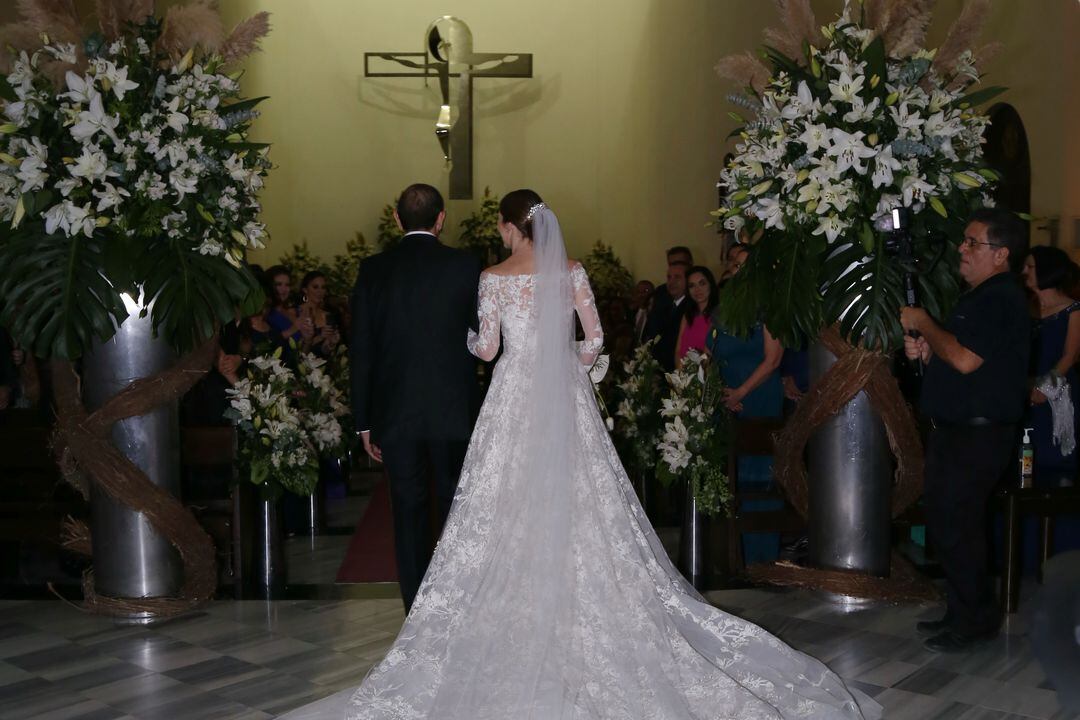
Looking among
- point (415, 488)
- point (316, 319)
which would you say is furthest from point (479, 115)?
point (415, 488)

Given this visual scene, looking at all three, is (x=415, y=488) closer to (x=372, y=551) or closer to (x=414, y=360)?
(x=414, y=360)

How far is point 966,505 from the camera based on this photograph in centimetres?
468

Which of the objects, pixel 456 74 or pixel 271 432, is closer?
pixel 271 432

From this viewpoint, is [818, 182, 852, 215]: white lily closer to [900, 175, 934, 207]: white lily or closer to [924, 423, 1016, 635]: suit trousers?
→ [900, 175, 934, 207]: white lily

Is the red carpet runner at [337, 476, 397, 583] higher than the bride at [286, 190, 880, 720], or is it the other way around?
the bride at [286, 190, 880, 720]

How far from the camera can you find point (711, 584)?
596 centimetres

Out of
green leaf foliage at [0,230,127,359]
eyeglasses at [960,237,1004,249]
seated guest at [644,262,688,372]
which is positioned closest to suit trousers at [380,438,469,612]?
green leaf foliage at [0,230,127,359]

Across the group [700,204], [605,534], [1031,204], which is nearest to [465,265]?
[605,534]

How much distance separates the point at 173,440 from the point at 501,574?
7.14 ft

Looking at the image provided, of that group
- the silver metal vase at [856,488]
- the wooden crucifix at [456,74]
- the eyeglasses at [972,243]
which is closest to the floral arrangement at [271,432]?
the silver metal vase at [856,488]

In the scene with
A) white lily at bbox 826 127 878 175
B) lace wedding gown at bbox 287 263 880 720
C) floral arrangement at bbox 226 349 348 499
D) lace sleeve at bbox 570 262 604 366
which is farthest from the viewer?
floral arrangement at bbox 226 349 348 499

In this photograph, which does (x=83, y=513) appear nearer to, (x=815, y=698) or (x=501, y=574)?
(x=501, y=574)

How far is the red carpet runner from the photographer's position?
20.8ft

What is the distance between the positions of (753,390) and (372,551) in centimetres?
246
